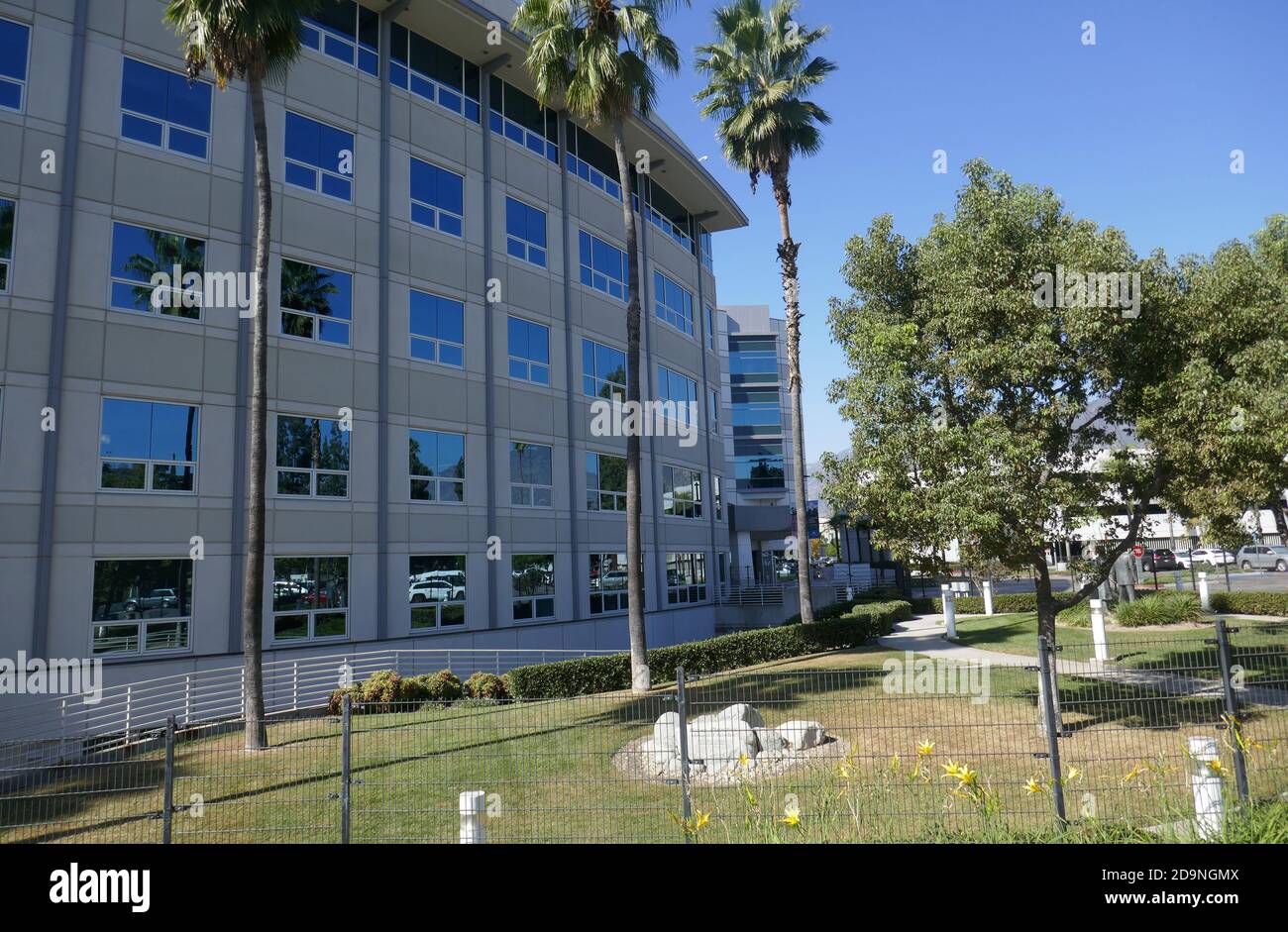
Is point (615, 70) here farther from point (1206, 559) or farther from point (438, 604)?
point (1206, 559)

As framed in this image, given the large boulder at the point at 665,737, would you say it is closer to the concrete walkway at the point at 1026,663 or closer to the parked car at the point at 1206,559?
the concrete walkway at the point at 1026,663

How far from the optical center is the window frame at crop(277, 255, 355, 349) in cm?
1873

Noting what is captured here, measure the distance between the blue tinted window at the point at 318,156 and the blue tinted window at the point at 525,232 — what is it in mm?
5558

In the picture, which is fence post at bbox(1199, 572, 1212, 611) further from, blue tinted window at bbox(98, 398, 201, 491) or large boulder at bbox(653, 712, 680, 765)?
blue tinted window at bbox(98, 398, 201, 491)

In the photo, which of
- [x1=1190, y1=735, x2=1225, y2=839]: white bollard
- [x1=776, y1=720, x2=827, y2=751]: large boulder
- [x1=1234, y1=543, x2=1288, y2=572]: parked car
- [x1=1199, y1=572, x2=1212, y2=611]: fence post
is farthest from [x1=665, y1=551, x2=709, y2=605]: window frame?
[x1=1234, y1=543, x2=1288, y2=572]: parked car

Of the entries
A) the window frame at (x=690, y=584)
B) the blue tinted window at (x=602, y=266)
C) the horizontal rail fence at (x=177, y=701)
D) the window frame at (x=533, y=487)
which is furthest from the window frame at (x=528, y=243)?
the horizontal rail fence at (x=177, y=701)

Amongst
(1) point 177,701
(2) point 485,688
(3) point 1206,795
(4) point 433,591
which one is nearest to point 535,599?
(4) point 433,591

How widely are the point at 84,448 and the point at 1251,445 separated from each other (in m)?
20.2

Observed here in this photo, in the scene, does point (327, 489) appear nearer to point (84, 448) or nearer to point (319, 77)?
point (84, 448)

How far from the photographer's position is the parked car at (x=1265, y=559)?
4659 centimetres

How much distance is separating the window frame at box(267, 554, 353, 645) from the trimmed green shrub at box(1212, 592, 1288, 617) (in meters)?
28.2

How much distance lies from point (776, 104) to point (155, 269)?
18314mm

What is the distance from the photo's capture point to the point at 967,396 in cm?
1191
